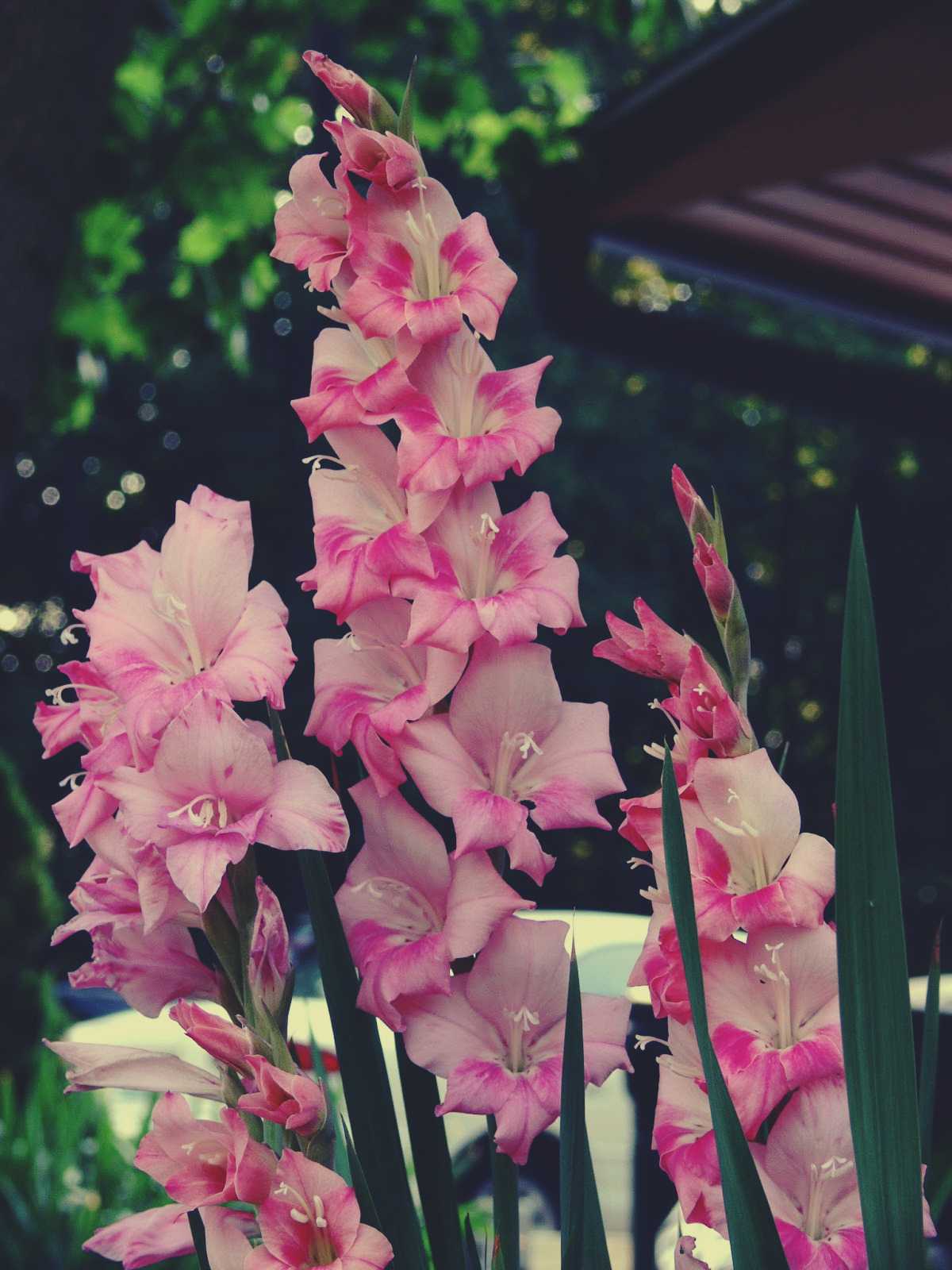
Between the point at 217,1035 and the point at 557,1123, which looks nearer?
the point at 217,1035

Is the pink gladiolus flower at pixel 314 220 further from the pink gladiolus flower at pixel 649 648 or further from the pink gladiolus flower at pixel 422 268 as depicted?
the pink gladiolus flower at pixel 649 648

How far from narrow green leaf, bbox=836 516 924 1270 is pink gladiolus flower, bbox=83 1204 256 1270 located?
0.83 ft

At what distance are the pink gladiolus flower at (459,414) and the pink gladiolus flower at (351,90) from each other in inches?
4.1

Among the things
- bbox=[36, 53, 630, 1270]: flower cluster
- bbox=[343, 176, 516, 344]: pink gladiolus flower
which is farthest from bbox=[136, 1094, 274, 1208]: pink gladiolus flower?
bbox=[343, 176, 516, 344]: pink gladiolus flower

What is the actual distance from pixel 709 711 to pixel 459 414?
0.18 meters

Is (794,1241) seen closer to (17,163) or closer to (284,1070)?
(284,1070)

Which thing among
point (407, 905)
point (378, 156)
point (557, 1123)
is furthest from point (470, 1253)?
point (557, 1123)

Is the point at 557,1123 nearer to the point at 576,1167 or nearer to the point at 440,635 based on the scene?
the point at 576,1167

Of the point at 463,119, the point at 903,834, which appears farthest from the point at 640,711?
the point at 463,119

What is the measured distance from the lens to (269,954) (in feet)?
1.84

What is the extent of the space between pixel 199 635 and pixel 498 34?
1711 centimetres

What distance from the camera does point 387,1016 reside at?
568 millimetres

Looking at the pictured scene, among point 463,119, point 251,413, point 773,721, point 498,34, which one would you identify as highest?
point 463,119

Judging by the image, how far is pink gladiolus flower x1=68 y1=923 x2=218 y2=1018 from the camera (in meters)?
0.63
